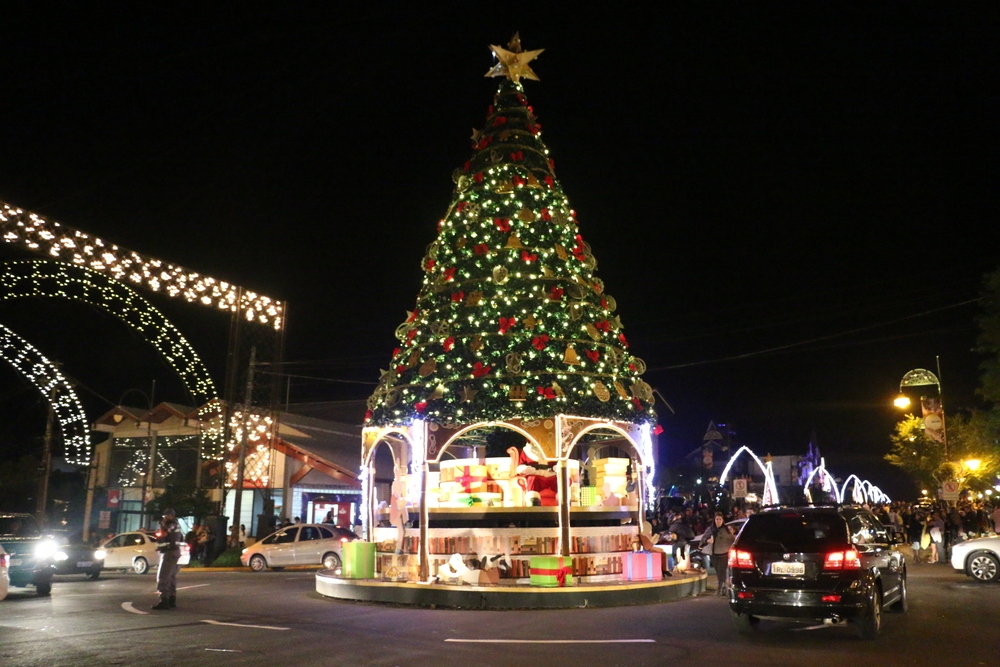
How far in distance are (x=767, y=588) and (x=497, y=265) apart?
9.19 meters

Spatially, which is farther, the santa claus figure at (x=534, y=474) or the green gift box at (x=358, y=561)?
the santa claus figure at (x=534, y=474)

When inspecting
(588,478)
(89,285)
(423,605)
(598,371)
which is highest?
(89,285)

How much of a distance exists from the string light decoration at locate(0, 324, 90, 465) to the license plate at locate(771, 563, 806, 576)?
2489 cm

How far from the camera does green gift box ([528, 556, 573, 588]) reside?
1510cm

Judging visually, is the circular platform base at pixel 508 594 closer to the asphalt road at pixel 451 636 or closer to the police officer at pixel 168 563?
the asphalt road at pixel 451 636

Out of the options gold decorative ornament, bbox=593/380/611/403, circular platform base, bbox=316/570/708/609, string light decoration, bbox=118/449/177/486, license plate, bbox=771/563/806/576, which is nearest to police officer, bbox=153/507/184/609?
circular platform base, bbox=316/570/708/609

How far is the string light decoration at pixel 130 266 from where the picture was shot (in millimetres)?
20766

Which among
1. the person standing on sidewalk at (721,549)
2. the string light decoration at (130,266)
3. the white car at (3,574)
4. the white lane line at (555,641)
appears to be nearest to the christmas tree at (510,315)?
the person standing on sidewalk at (721,549)

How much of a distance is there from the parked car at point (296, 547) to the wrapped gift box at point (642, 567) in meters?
12.1

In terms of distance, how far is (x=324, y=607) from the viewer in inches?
567

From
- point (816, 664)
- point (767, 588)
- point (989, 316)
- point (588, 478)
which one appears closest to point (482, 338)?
point (588, 478)

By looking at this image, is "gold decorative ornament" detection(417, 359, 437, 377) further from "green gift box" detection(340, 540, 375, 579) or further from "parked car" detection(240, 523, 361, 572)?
"parked car" detection(240, 523, 361, 572)

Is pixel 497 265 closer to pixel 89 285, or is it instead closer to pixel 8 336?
pixel 89 285

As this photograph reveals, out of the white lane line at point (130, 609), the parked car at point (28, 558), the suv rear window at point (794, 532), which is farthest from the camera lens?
the parked car at point (28, 558)
